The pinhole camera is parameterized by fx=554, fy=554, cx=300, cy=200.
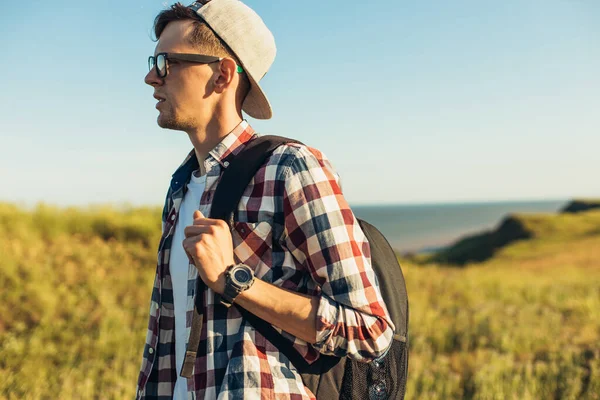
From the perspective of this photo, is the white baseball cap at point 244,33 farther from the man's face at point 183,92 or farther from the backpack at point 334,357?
the backpack at point 334,357

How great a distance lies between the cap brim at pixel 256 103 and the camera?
6.84 ft

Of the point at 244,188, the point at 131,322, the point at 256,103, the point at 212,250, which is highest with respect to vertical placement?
the point at 256,103

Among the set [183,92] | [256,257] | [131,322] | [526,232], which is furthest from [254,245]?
[526,232]

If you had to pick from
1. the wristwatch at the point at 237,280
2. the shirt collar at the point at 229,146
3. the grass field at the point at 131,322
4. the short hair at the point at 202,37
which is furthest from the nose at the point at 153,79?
the grass field at the point at 131,322

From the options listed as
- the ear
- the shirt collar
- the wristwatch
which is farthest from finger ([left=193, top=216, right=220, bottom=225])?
the ear

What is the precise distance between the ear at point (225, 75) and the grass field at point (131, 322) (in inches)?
158

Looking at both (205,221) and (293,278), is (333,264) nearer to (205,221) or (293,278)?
(293,278)

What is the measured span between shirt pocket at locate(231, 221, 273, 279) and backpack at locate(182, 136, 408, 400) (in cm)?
5

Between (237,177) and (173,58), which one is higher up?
(173,58)

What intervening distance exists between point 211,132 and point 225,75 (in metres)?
0.21

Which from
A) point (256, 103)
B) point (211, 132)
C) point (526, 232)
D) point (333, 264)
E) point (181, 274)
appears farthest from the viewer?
point (526, 232)

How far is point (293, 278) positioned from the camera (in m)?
1.72

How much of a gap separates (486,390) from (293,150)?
14.9ft

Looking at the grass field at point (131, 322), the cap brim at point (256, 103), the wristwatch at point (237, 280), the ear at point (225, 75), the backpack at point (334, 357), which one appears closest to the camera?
the wristwatch at point (237, 280)
